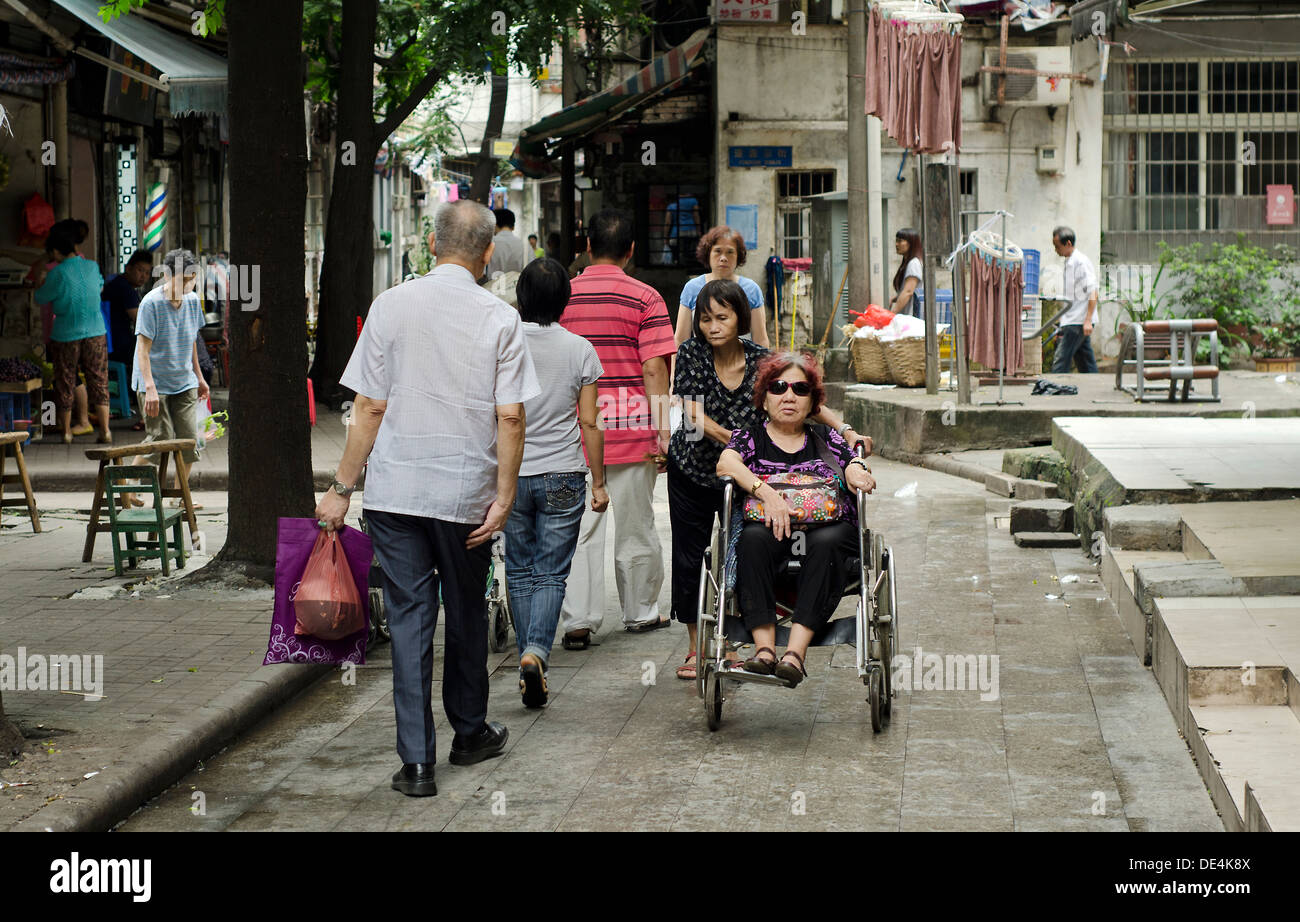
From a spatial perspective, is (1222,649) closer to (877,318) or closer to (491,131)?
(877,318)

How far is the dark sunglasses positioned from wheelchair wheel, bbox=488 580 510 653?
1.86 metres

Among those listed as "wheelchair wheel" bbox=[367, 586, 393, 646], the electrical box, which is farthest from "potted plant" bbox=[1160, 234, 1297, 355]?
"wheelchair wheel" bbox=[367, 586, 393, 646]

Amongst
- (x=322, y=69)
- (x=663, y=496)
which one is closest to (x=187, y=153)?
(x=322, y=69)

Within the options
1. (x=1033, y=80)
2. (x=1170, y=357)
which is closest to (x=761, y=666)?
(x=1170, y=357)

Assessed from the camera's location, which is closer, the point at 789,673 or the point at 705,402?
the point at 789,673

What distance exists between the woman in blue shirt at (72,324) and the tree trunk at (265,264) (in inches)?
255

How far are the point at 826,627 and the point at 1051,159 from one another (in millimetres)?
18191

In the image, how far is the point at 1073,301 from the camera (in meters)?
16.8

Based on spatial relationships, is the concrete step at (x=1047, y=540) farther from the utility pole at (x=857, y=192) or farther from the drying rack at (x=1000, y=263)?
the utility pole at (x=857, y=192)

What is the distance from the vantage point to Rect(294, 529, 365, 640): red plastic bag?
5465mm

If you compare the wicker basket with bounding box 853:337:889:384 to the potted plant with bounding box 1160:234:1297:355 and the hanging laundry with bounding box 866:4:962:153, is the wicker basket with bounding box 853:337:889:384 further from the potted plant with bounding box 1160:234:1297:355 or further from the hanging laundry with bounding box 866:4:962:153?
the potted plant with bounding box 1160:234:1297:355

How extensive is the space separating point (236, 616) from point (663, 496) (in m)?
5.55

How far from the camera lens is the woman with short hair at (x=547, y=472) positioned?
20.7ft

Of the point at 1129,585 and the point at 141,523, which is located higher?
the point at 141,523
